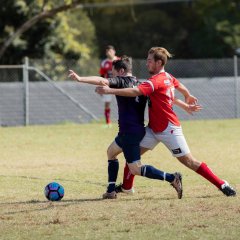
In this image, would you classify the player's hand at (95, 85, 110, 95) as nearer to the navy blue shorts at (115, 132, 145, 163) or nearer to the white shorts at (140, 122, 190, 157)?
the navy blue shorts at (115, 132, 145, 163)

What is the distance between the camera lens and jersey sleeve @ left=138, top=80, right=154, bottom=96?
9.66m

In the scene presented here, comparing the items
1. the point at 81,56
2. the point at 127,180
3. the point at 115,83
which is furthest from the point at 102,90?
the point at 81,56

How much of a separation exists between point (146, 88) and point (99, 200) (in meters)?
1.63

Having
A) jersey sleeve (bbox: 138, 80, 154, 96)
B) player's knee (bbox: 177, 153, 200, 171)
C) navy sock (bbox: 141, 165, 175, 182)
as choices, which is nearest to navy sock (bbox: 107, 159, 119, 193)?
navy sock (bbox: 141, 165, 175, 182)

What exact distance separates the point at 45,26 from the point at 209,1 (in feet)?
67.1

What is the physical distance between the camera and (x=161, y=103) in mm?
10039

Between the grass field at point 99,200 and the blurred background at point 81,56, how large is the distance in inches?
287

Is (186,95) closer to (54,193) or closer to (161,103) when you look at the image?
(161,103)

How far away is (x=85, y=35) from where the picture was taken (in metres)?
49.5

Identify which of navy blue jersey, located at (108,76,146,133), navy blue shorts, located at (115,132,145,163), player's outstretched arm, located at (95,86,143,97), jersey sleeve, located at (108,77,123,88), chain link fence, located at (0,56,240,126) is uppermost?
jersey sleeve, located at (108,77,123,88)

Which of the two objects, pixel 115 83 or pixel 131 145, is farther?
pixel 131 145

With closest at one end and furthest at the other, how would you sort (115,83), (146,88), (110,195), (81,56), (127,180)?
1. (146,88)
2. (115,83)
3. (110,195)
4. (127,180)
5. (81,56)

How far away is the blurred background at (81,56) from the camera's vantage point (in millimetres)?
26078

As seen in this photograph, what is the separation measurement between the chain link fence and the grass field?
6953 millimetres
